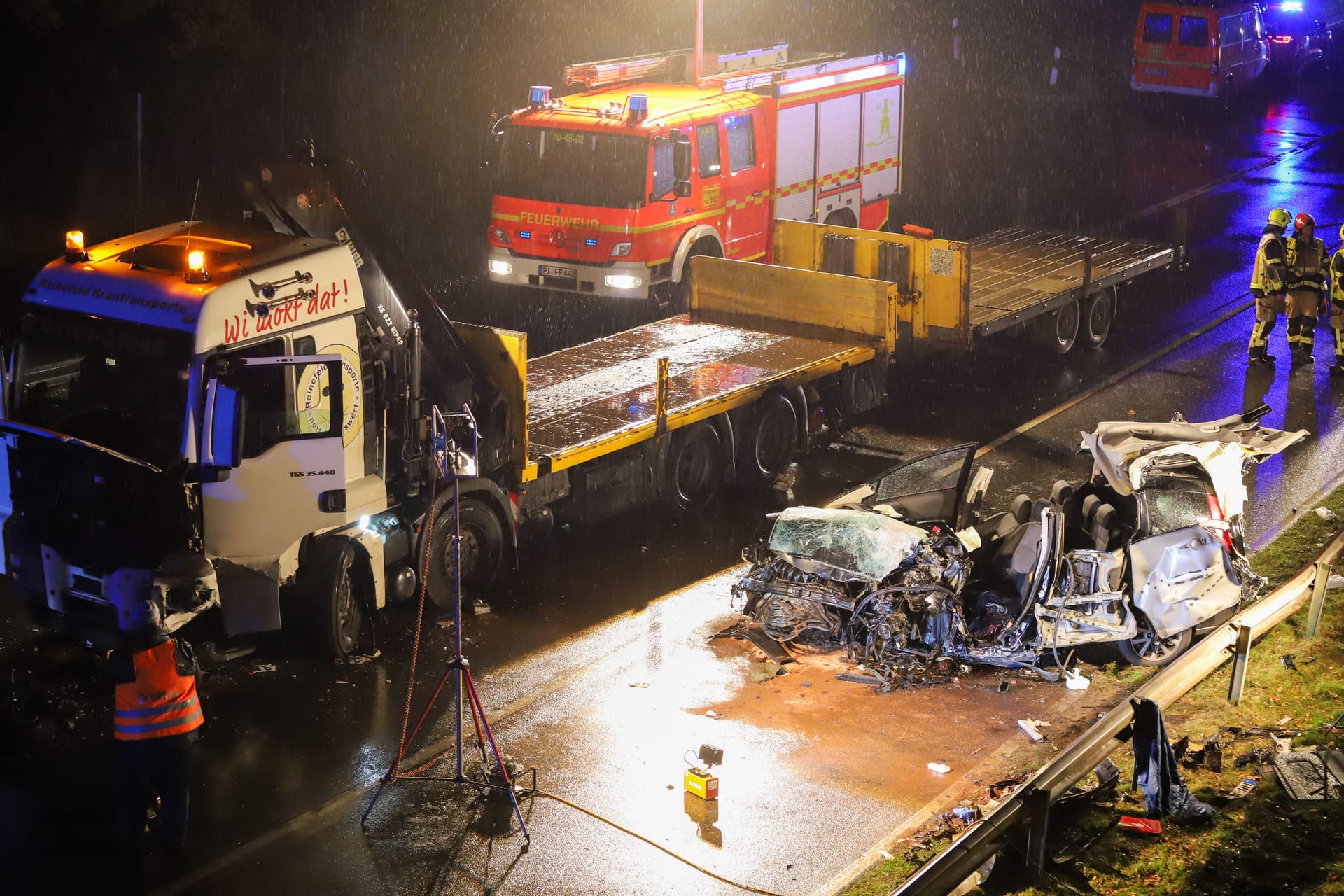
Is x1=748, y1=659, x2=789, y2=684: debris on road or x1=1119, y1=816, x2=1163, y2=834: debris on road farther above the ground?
x1=1119, y1=816, x2=1163, y2=834: debris on road

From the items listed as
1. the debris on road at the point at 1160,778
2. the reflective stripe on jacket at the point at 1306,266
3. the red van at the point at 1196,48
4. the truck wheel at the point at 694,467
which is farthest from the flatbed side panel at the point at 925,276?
the red van at the point at 1196,48

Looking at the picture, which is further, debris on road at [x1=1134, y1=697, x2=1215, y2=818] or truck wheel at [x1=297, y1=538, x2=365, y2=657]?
truck wheel at [x1=297, y1=538, x2=365, y2=657]

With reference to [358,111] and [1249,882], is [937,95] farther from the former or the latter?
[1249,882]

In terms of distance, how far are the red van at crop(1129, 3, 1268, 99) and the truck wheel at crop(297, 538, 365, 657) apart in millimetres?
26274

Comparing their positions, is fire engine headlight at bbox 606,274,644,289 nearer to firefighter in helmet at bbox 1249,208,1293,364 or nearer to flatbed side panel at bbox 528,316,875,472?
flatbed side panel at bbox 528,316,875,472

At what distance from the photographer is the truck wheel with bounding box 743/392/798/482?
1289cm

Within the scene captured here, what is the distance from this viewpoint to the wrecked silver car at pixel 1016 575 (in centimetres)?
943

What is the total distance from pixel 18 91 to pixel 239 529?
15.3 m

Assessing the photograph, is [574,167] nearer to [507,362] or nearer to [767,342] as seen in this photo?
[767,342]

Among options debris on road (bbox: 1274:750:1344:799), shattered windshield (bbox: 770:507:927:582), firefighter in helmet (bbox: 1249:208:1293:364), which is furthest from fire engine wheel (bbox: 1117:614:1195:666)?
firefighter in helmet (bbox: 1249:208:1293:364)

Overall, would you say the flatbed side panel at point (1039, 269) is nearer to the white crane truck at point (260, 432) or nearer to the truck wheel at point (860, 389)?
the truck wheel at point (860, 389)

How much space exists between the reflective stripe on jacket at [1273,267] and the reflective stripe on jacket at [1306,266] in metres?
0.08

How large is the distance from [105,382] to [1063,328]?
11.3 meters

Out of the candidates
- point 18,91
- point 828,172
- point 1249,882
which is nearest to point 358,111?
point 18,91
